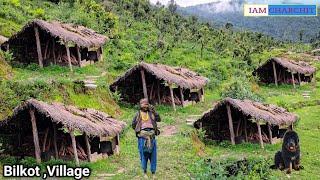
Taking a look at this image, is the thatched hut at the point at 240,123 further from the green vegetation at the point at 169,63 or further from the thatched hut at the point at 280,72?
the thatched hut at the point at 280,72

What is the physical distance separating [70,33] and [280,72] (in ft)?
77.9

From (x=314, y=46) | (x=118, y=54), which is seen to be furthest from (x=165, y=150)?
(x=314, y=46)

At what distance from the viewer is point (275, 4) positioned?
38.0 meters

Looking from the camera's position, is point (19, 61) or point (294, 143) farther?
point (19, 61)

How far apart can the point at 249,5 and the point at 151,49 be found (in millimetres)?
12408

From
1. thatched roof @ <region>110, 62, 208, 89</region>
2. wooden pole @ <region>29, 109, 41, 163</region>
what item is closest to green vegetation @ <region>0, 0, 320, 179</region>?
thatched roof @ <region>110, 62, 208, 89</region>

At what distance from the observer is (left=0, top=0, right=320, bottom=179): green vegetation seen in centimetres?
1990

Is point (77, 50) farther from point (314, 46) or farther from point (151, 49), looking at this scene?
point (314, 46)

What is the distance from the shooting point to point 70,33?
32.2m

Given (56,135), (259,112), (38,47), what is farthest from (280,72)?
(56,135)

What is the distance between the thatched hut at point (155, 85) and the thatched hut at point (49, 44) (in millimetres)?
3504

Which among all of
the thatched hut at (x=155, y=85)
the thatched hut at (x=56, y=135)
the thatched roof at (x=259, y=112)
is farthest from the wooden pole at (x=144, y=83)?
the thatched hut at (x=56, y=135)

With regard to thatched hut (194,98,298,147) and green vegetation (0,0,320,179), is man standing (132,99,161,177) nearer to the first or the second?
green vegetation (0,0,320,179)

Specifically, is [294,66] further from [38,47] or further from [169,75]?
A: [38,47]
